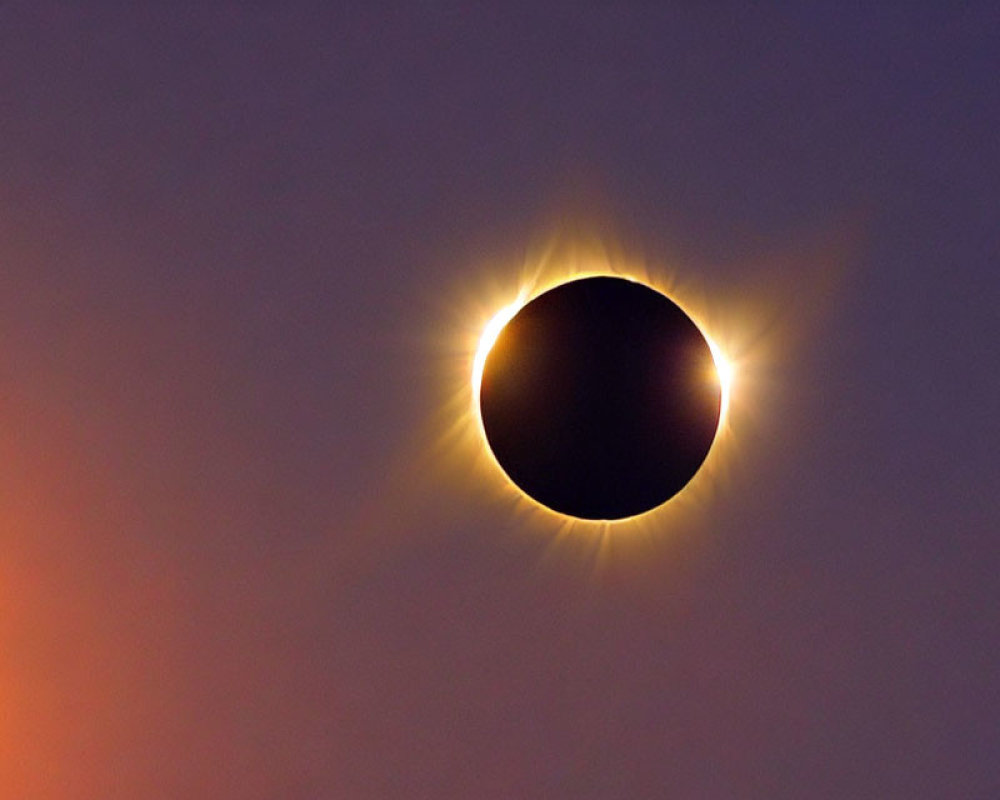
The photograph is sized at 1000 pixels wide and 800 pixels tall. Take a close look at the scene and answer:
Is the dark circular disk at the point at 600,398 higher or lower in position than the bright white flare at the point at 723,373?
lower

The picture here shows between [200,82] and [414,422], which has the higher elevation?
[200,82]

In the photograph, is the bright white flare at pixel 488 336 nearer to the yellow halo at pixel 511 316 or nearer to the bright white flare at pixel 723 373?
the yellow halo at pixel 511 316

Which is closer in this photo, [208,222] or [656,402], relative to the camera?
[656,402]

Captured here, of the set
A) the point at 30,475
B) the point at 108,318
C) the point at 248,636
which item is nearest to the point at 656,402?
the point at 248,636

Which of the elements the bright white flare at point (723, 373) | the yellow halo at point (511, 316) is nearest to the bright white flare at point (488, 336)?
the yellow halo at point (511, 316)

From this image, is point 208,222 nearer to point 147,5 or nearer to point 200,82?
point 200,82

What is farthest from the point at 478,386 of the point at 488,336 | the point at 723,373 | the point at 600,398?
the point at 723,373
